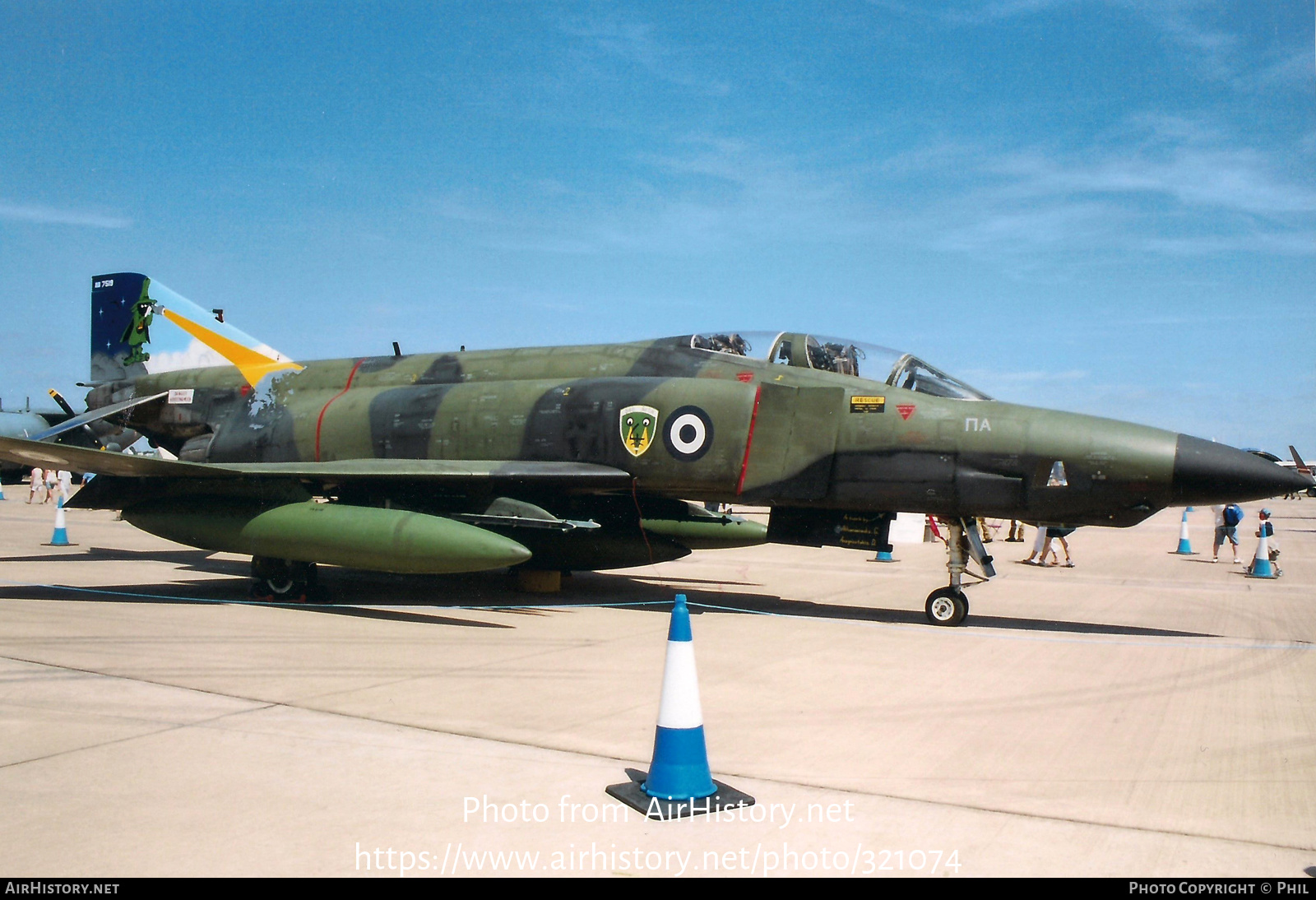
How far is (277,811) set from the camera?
3879 mm

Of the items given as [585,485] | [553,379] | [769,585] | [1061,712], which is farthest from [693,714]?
[769,585]

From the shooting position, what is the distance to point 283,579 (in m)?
10.6

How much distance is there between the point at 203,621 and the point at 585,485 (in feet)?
12.4

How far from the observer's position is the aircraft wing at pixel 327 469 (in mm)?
9688

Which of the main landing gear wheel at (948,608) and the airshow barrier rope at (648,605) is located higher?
the main landing gear wheel at (948,608)

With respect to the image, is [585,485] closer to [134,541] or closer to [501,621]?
[501,621]

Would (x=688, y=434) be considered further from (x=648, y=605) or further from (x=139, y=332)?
(x=139, y=332)

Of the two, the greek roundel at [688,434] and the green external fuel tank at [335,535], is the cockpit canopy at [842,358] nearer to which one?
the greek roundel at [688,434]

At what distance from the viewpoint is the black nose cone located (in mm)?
7996

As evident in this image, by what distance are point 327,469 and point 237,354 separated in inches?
191

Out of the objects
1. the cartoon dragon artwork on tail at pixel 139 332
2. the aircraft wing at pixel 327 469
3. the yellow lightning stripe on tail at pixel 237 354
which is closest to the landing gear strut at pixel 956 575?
the aircraft wing at pixel 327 469

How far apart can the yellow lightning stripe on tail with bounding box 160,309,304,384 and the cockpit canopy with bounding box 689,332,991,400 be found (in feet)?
20.9

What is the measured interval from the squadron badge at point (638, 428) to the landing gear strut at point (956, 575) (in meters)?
3.00

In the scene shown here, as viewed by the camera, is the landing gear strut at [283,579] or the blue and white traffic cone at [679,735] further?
the landing gear strut at [283,579]
